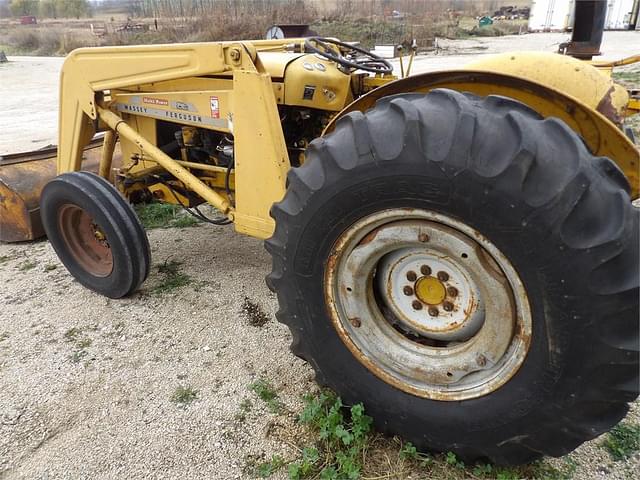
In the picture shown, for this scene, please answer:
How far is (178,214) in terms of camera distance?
4.79 m

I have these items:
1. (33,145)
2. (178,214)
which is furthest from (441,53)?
(178,214)

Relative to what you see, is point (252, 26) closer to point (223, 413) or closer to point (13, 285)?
point (13, 285)

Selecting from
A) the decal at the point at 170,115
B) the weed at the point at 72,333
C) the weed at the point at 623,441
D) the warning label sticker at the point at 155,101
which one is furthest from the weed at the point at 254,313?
the weed at the point at 623,441

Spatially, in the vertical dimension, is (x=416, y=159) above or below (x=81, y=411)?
above

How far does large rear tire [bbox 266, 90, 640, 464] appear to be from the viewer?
1.51m

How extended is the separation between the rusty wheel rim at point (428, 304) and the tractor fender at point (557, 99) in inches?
25.7

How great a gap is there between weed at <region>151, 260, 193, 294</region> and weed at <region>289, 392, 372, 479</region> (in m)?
1.64

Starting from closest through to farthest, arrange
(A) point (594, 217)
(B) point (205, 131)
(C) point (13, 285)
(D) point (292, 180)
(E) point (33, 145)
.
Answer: (A) point (594, 217) → (D) point (292, 180) → (B) point (205, 131) → (C) point (13, 285) → (E) point (33, 145)

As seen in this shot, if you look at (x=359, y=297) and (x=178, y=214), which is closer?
(x=359, y=297)

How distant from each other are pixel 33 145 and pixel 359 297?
773 centimetres

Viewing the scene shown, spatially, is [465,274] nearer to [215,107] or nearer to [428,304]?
[428,304]

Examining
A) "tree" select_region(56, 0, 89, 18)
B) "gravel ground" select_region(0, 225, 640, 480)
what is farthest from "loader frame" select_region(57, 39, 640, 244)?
"tree" select_region(56, 0, 89, 18)

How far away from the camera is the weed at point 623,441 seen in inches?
80.0

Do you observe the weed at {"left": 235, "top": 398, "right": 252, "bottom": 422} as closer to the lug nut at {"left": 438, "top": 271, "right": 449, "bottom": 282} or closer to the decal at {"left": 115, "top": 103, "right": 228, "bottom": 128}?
the lug nut at {"left": 438, "top": 271, "right": 449, "bottom": 282}
